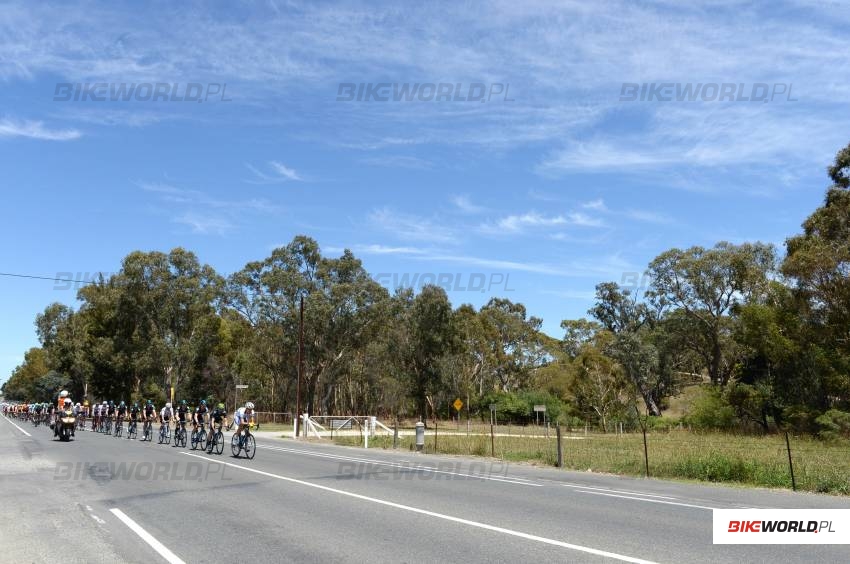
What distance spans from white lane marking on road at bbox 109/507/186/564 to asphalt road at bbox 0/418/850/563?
24mm

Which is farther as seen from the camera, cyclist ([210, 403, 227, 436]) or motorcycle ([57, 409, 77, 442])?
motorcycle ([57, 409, 77, 442])

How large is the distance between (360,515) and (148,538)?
9.97ft

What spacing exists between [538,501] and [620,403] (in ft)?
160

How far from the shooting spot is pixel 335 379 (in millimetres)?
66750

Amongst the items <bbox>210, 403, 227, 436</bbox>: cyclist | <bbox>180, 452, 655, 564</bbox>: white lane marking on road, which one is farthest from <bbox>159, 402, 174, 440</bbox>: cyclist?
<bbox>180, 452, 655, 564</bbox>: white lane marking on road

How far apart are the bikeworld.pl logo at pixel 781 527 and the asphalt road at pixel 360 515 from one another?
32cm

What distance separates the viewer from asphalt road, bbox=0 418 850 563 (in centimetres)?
779

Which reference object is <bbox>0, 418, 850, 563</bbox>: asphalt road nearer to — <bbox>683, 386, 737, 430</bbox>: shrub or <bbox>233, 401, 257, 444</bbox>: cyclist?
<bbox>233, 401, 257, 444</bbox>: cyclist

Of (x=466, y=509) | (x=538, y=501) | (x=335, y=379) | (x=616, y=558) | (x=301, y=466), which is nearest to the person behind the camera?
(x=616, y=558)

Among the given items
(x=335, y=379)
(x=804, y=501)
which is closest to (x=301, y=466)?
(x=804, y=501)

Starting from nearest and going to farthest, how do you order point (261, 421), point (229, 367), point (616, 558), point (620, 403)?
point (616, 558), point (620, 403), point (261, 421), point (229, 367)

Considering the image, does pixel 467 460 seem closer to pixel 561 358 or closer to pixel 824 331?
pixel 824 331

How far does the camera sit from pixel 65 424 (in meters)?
28.0

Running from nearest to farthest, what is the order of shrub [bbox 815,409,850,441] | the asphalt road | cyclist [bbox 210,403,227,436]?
the asphalt road
cyclist [bbox 210,403,227,436]
shrub [bbox 815,409,850,441]
